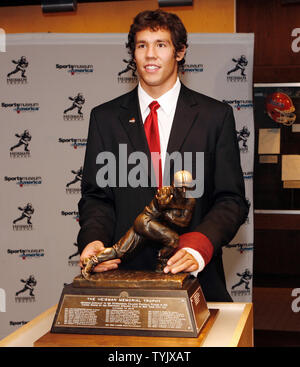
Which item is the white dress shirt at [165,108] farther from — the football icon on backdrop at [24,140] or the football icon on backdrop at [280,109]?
the football icon on backdrop at [280,109]

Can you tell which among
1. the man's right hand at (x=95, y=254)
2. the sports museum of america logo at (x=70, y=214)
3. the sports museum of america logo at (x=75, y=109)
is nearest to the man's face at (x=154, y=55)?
the man's right hand at (x=95, y=254)

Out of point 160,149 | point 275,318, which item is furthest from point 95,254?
point 275,318

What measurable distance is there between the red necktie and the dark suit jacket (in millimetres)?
26

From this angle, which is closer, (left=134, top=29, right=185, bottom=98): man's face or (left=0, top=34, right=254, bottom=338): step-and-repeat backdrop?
(left=134, top=29, right=185, bottom=98): man's face

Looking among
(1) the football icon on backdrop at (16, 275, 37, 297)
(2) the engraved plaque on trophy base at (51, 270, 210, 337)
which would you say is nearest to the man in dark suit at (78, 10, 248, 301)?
(2) the engraved plaque on trophy base at (51, 270, 210, 337)

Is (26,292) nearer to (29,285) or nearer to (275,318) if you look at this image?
(29,285)

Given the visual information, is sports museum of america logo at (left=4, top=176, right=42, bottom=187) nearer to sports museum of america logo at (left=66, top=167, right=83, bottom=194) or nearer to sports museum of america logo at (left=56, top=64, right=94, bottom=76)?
sports museum of america logo at (left=66, top=167, right=83, bottom=194)

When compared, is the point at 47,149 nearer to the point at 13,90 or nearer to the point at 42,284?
the point at 13,90

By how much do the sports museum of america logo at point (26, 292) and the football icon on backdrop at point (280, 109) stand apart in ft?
7.68

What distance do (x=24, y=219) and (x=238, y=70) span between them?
1.67m

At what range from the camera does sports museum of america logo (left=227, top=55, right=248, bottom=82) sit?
351 centimetres

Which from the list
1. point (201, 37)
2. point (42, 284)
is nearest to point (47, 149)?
point (42, 284)

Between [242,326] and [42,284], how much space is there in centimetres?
235

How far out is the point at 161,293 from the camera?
147cm
